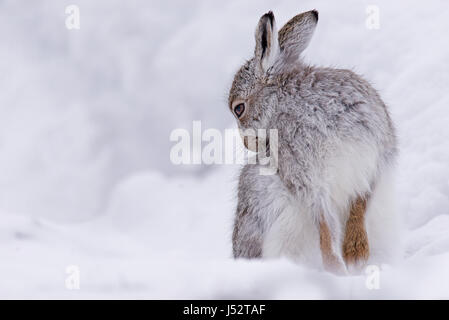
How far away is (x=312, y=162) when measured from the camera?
10.7 ft

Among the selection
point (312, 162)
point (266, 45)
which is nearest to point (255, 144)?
point (312, 162)

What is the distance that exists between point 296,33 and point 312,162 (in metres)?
0.73

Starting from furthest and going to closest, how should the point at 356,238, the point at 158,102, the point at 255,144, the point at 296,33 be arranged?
the point at 158,102 < the point at 296,33 < the point at 255,144 < the point at 356,238

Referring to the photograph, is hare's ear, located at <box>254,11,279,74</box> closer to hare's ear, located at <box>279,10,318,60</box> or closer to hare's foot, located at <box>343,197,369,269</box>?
hare's ear, located at <box>279,10,318,60</box>

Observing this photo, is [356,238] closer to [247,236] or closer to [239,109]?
[247,236]

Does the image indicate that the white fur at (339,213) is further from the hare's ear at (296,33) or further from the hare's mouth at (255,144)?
the hare's ear at (296,33)

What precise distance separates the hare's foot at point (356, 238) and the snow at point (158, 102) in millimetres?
905

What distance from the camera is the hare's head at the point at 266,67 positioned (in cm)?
352

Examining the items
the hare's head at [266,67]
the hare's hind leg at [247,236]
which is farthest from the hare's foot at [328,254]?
the hare's head at [266,67]

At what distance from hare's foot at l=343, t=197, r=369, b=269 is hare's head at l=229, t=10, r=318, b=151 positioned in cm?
57

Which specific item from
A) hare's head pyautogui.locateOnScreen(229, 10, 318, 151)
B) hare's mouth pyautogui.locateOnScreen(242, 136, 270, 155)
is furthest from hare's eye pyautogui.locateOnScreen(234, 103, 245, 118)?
hare's mouth pyautogui.locateOnScreen(242, 136, 270, 155)

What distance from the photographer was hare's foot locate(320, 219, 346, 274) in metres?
3.23

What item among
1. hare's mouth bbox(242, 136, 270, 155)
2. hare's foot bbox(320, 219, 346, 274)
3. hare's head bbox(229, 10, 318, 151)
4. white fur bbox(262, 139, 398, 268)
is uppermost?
hare's head bbox(229, 10, 318, 151)
